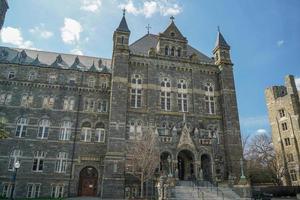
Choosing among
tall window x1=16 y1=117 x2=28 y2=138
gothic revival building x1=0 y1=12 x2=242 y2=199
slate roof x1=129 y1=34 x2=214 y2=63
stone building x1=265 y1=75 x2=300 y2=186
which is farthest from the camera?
stone building x1=265 y1=75 x2=300 y2=186

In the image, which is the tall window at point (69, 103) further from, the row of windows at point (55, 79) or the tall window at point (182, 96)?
the tall window at point (182, 96)

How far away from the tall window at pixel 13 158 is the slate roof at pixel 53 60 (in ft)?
41.0

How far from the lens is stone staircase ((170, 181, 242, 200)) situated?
25734mm

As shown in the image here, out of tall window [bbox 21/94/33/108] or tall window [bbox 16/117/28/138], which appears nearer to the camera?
tall window [bbox 16/117/28/138]

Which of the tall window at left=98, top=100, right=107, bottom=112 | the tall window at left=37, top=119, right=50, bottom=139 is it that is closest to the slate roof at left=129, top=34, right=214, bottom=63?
the tall window at left=98, top=100, right=107, bottom=112

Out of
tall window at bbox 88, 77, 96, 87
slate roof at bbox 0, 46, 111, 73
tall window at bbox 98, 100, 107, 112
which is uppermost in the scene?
slate roof at bbox 0, 46, 111, 73

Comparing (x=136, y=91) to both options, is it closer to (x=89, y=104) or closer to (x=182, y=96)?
(x=182, y=96)

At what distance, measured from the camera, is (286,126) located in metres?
52.5

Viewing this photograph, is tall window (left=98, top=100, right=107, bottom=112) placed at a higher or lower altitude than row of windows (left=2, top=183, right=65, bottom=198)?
higher

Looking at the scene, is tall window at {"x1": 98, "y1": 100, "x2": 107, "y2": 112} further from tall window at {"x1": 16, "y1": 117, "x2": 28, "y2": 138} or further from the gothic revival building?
tall window at {"x1": 16, "y1": 117, "x2": 28, "y2": 138}

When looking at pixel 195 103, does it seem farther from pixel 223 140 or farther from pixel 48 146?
pixel 48 146

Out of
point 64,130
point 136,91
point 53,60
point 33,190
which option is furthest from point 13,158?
point 136,91

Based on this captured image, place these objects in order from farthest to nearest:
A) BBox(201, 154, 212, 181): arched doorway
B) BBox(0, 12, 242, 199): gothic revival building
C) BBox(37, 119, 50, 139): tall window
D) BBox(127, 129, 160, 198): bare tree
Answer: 1. BBox(37, 119, 50, 139): tall window
2. BBox(201, 154, 212, 181): arched doorway
3. BBox(0, 12, 242, 199): gothic revival building
4. BBox(127, 129, 160, 198): bare tree

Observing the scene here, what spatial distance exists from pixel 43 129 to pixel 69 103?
483 cm
